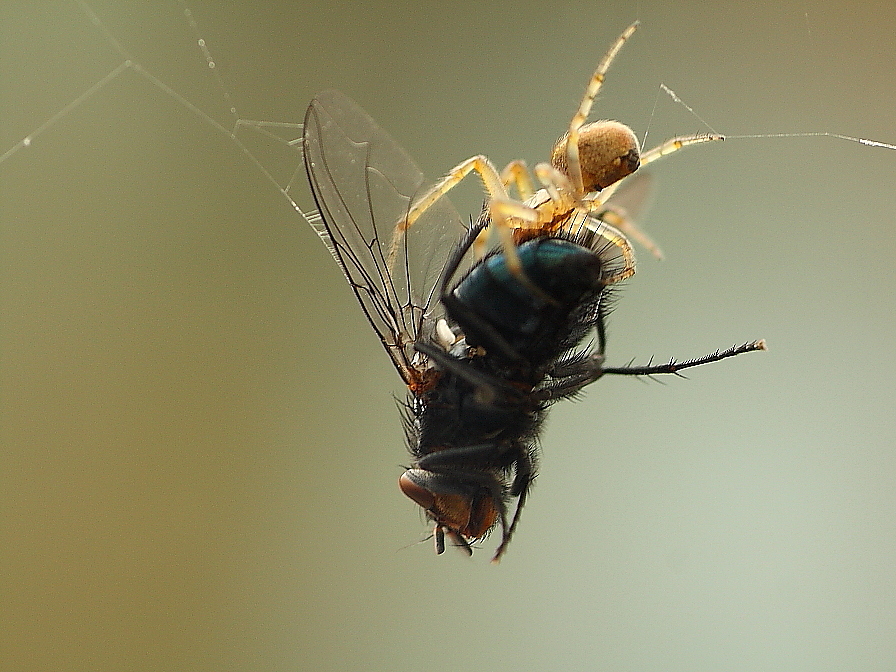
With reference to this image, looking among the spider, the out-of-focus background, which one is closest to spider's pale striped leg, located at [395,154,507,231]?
the spider

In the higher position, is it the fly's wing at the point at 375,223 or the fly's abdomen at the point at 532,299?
the fly's wing at the point at 375,223

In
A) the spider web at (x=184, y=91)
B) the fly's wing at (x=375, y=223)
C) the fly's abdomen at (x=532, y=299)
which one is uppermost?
the spider web at (x=184, y=91)

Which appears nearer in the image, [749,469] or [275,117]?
[749,469]

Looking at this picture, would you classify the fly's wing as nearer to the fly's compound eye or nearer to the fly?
the fly

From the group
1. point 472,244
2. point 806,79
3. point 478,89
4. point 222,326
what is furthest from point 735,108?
point 222,326

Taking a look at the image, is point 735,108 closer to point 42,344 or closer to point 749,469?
point 749,469

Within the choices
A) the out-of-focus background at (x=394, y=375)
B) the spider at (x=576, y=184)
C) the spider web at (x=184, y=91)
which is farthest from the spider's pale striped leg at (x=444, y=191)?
the spider web at (x=184, y=91)

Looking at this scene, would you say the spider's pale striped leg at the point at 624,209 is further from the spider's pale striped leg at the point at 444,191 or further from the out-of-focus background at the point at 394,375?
Result: the out-of-focus background at the point at 394,375
